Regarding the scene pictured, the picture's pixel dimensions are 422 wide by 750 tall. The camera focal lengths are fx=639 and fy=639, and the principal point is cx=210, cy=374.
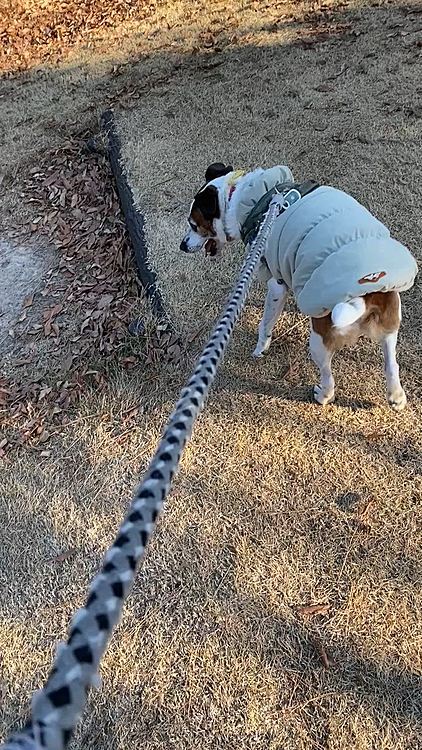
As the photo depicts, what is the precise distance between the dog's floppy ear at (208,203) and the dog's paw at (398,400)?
133cm

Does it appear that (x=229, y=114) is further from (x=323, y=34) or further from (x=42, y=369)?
(x=42, y=369)

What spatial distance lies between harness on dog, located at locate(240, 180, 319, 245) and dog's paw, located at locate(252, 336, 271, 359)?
1.92ft

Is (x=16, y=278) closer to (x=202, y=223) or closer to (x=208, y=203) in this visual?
(x=202, y=223)

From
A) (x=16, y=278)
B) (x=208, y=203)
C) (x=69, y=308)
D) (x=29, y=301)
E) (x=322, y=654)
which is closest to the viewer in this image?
(x=322, y=654)

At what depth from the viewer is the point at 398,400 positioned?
3057 millimetres

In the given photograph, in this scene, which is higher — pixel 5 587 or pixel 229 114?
pixel 229 114

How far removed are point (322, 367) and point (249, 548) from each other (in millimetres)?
875

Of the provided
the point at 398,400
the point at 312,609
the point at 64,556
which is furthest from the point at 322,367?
the point at 64,556

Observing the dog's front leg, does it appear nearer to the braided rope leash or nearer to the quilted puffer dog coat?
the quilted puffer dog coat

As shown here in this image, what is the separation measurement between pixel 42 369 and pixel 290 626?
2233 millimetres

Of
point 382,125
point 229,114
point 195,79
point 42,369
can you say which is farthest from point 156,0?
point 42,369

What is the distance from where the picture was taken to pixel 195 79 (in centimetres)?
619

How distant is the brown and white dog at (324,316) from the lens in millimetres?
2582

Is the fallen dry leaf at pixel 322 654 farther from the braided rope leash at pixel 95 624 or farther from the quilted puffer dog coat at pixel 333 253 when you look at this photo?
the braided rope leash at pixel 95 624
